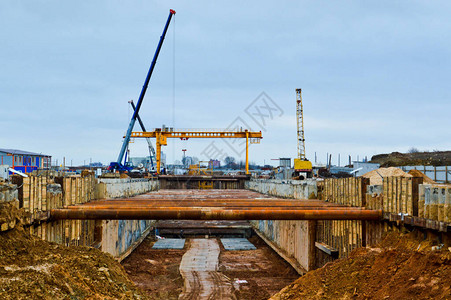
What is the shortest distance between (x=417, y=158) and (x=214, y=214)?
Result: 78.8m

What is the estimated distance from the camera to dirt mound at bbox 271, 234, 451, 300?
7113mm

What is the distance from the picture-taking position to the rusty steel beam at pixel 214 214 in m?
12.2

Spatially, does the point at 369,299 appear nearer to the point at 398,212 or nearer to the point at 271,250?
the point at 398,212

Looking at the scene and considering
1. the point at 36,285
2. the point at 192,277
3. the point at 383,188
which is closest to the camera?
the point at 36,285

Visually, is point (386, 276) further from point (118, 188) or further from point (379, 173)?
point (379, 173)

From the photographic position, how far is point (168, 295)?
15523 mm

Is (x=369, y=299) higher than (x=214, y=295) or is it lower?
higher

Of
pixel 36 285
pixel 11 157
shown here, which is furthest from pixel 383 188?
pixel 11 157

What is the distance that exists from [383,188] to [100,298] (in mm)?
9072

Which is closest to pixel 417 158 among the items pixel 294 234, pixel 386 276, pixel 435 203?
pixel 294 234

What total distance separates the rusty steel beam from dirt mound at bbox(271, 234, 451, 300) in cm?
144

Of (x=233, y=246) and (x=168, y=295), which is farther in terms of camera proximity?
(x=233, y=246)

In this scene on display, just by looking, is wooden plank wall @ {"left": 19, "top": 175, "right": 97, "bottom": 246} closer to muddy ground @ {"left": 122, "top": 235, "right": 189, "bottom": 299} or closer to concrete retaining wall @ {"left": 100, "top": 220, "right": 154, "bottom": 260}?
concrete retaining wall @ {"left": 100, "top": 220, "right": 154, "bottom": 260}

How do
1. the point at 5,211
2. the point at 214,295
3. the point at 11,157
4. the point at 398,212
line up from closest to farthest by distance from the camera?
the point at 5,211, the point at 398,212, the point at 214,295, the point at 11,157
